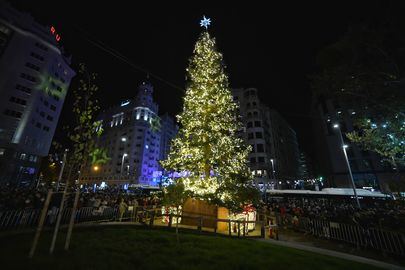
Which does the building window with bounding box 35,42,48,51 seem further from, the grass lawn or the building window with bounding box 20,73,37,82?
the grass lawn

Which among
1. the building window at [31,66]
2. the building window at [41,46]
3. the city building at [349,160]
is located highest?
the building window at [41,46]

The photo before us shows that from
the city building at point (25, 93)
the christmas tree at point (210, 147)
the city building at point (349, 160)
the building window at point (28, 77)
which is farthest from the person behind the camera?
the city building at point (349, 160)

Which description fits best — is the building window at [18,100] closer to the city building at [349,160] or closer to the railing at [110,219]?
the railing at [110,219]

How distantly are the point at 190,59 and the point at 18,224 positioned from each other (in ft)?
54.3

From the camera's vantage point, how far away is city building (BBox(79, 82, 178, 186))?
103 meters

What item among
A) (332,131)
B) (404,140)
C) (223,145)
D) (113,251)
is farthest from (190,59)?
(332,131)

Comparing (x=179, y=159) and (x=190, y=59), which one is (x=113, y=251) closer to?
(x=179, y=159)

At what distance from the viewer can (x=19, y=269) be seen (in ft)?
17.6

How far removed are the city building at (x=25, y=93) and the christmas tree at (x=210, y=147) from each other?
5137cm

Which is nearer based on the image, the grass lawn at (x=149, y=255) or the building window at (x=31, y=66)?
the grass lawn at (x=149, y=255)

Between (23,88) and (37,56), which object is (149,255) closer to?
(23,88)

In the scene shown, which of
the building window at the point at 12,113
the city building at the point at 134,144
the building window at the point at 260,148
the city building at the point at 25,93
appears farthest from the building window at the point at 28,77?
the building window at the point at 260,148

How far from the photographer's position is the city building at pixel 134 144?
338 feet

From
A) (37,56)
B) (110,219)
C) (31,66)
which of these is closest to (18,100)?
(31,66)
